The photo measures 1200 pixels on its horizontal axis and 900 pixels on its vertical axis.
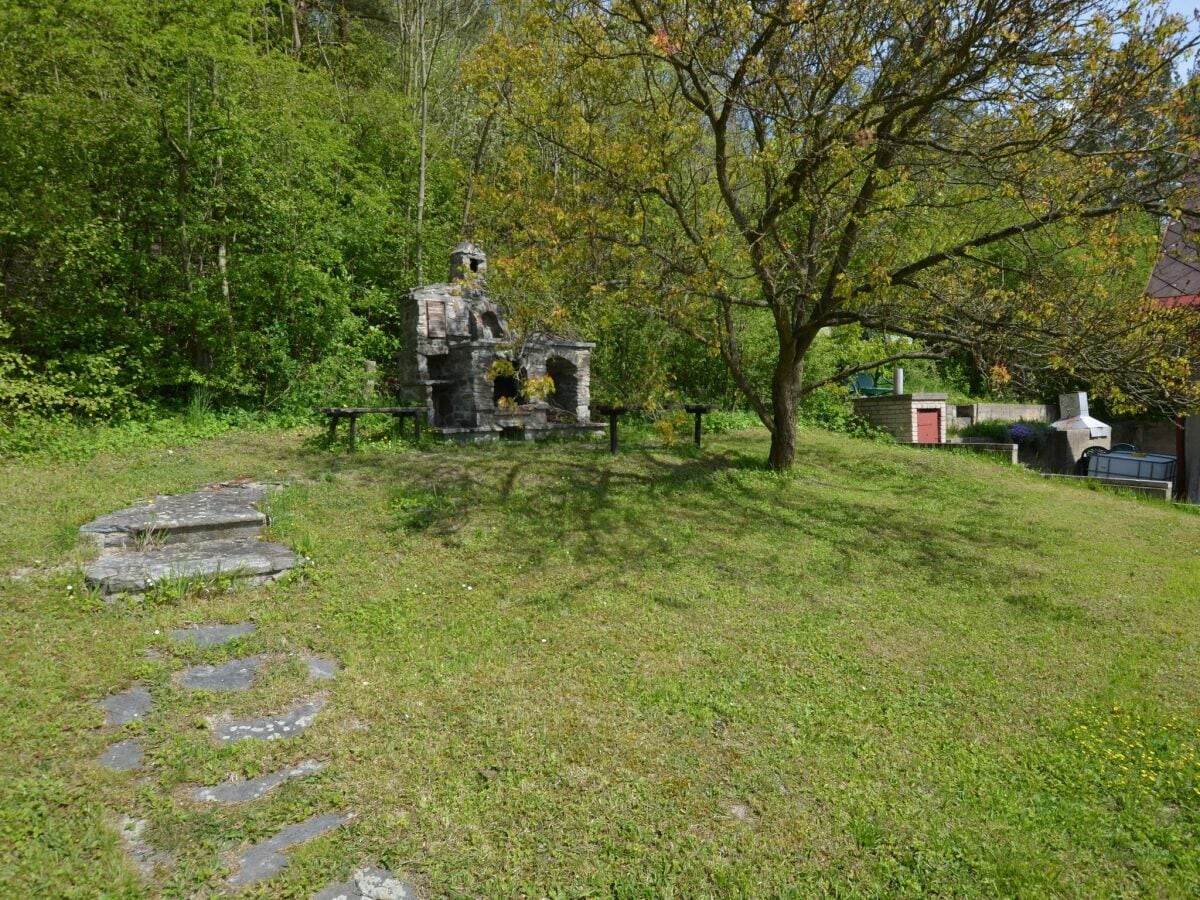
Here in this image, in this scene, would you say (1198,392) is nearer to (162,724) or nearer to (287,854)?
(287,854)

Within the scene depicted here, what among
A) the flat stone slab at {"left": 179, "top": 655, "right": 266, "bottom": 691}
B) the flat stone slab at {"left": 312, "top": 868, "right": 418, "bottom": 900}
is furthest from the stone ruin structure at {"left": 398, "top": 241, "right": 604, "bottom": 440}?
the flat stone slab at {"left": 312, "top": 868, "right": 418, "bottom": 900}

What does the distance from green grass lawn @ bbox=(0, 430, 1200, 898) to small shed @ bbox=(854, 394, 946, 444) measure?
23.9 feet

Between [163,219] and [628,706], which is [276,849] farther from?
[163,219]

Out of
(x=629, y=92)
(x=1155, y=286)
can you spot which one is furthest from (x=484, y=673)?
(x=1155, y=286)

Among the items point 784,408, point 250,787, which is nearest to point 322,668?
point 250,787

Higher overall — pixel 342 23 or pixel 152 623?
pixel 342 23

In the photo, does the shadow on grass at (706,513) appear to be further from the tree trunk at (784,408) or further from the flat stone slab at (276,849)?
the flat stone slab at (276,849)

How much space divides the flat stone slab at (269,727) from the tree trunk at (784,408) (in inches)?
281

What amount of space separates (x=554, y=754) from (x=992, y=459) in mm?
12402

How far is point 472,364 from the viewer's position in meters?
10.6

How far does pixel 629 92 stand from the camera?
27.1ft

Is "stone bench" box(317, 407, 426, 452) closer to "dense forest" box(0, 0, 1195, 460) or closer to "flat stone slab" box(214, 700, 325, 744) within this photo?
"dense forest" box(0, 0, 1195, 460)

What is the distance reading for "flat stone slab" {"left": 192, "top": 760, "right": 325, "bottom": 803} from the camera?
265cm

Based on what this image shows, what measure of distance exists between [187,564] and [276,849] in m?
2.79
